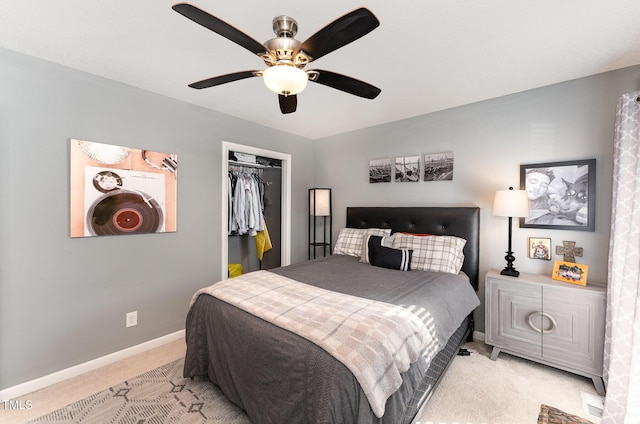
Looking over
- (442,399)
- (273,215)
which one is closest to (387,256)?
(442,399)

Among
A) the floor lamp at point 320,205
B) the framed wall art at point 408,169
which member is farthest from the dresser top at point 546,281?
the floor lamp at point 320,205

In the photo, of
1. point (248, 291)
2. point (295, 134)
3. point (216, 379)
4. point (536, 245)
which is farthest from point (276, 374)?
point (295, 134)

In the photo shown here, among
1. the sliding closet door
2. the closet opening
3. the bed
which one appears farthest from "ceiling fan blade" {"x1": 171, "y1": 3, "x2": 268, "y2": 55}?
the sliding closet door

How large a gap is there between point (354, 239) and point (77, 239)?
8.64ft

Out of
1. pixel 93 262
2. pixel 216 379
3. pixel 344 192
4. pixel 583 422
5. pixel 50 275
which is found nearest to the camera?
pixel 583 422

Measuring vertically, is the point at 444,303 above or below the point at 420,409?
above

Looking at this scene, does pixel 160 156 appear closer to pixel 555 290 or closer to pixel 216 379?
pixel 216 379

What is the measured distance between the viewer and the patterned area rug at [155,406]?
5.49 ft

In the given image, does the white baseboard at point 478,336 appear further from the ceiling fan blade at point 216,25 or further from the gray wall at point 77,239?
the ceiling fan blade at point 216,25

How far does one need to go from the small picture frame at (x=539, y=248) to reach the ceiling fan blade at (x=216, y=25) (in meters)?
2.76

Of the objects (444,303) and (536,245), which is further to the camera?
(536,245)

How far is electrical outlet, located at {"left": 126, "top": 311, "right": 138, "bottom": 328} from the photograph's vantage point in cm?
242

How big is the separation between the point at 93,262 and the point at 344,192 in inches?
115

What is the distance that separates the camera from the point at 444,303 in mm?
1852
